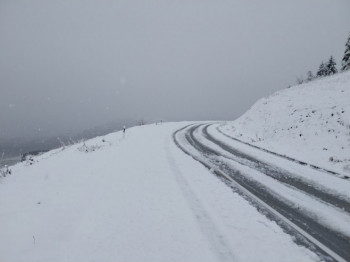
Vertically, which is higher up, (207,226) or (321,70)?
(321,70)

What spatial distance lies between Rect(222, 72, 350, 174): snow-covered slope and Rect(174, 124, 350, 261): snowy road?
81.8 inches

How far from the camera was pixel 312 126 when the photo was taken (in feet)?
58.1

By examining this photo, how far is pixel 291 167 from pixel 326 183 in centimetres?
227

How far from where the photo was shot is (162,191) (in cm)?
838

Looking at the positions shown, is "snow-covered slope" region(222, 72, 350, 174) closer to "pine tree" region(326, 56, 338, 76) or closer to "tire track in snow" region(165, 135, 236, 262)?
"tire track in snow" region(165, 135, 236, 262)

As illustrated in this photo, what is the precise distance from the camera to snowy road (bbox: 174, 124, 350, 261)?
219 inches

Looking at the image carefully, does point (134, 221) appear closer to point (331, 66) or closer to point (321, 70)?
point (331, 66)

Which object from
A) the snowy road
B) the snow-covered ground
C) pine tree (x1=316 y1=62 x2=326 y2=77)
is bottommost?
the snowy road

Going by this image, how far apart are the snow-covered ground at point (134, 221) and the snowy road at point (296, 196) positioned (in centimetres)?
41

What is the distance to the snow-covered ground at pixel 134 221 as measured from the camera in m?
5.07

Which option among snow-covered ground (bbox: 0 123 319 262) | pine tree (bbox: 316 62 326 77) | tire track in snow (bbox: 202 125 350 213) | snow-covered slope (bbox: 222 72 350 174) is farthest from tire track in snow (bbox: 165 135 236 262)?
pine tree (bbox: 316 62 326 77)

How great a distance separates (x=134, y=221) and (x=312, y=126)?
1494 centimetres

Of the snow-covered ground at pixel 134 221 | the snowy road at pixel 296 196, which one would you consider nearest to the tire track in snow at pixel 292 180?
the snowy road at pixel 296 196

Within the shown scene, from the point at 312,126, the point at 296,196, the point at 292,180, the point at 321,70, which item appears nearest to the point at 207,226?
the point at 296,196
